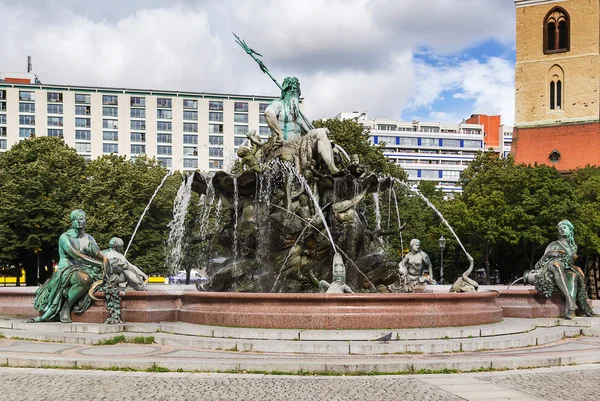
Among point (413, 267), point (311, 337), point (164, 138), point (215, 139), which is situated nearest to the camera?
point (311, 337)

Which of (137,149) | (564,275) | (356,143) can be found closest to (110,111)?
(137,149)

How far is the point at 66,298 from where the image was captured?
47.9 feet

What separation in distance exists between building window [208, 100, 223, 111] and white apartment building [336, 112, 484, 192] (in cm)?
2903

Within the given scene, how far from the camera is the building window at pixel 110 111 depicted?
10544cm

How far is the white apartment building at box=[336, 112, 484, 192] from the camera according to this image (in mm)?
129500

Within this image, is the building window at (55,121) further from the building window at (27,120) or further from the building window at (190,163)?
the building window at (190,163)

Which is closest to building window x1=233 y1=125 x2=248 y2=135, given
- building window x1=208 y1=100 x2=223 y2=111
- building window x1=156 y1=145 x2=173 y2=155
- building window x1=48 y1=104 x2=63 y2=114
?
building window x1=208 y1=100 x2=223 y2=111

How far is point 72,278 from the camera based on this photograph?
1453 centimetres

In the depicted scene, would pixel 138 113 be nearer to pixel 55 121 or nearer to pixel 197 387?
pixel 55 121

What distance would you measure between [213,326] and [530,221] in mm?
36313

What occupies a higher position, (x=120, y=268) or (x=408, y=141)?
(x=408, y=141)

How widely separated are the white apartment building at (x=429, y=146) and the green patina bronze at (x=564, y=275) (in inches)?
4383

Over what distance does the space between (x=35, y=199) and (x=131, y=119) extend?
6361 centimetres

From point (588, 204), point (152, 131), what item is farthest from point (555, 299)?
point (152, 131)
